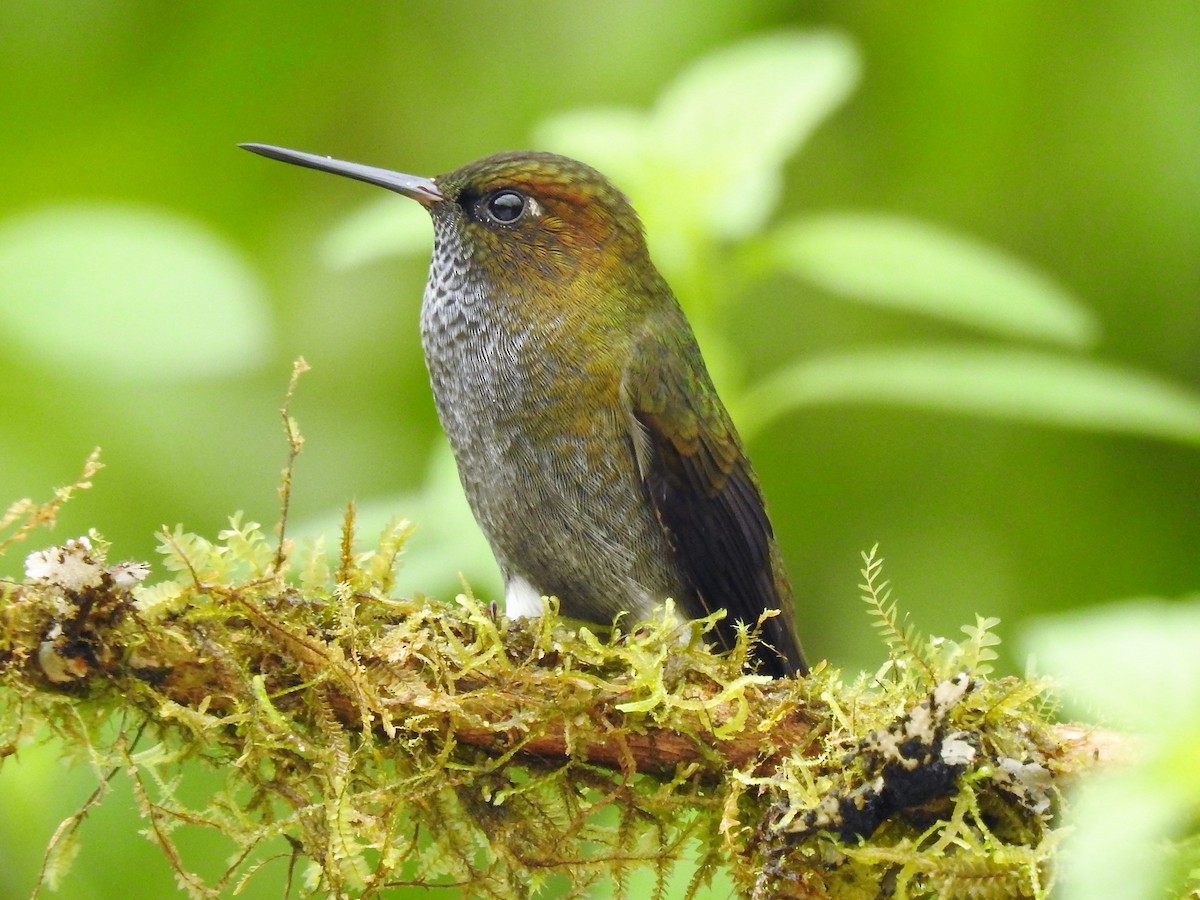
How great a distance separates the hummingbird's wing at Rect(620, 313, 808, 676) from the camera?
2.79 m

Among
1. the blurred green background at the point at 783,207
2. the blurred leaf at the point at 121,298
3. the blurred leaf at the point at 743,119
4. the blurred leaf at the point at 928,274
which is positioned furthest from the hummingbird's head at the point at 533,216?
the blurred green background at the point at 783,207

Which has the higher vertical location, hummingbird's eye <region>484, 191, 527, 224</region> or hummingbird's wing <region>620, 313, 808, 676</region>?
hummingbird's eye <region>484, 191, 527, 224</region>

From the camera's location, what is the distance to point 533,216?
10.0 feet

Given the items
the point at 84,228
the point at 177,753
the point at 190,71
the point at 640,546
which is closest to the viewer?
the point at 177,753

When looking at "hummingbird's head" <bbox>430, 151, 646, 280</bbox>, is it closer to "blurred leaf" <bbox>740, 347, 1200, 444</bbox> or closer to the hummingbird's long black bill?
the hummingbird's long black bill

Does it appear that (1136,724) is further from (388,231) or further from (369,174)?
(369,174)

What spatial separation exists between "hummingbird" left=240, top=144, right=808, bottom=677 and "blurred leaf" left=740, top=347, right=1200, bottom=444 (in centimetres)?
20

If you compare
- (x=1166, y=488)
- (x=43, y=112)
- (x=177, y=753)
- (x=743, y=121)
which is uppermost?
(x=43, y=112)

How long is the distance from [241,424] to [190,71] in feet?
4.32

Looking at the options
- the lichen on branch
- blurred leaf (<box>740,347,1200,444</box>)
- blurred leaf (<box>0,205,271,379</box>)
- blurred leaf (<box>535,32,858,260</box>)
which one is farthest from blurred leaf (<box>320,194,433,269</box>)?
the lichen on branch

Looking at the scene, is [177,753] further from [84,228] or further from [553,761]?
[84,228]

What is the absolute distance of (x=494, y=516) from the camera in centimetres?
277

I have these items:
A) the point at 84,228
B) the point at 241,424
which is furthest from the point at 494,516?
the point at 241,424

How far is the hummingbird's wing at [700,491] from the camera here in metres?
2.79
